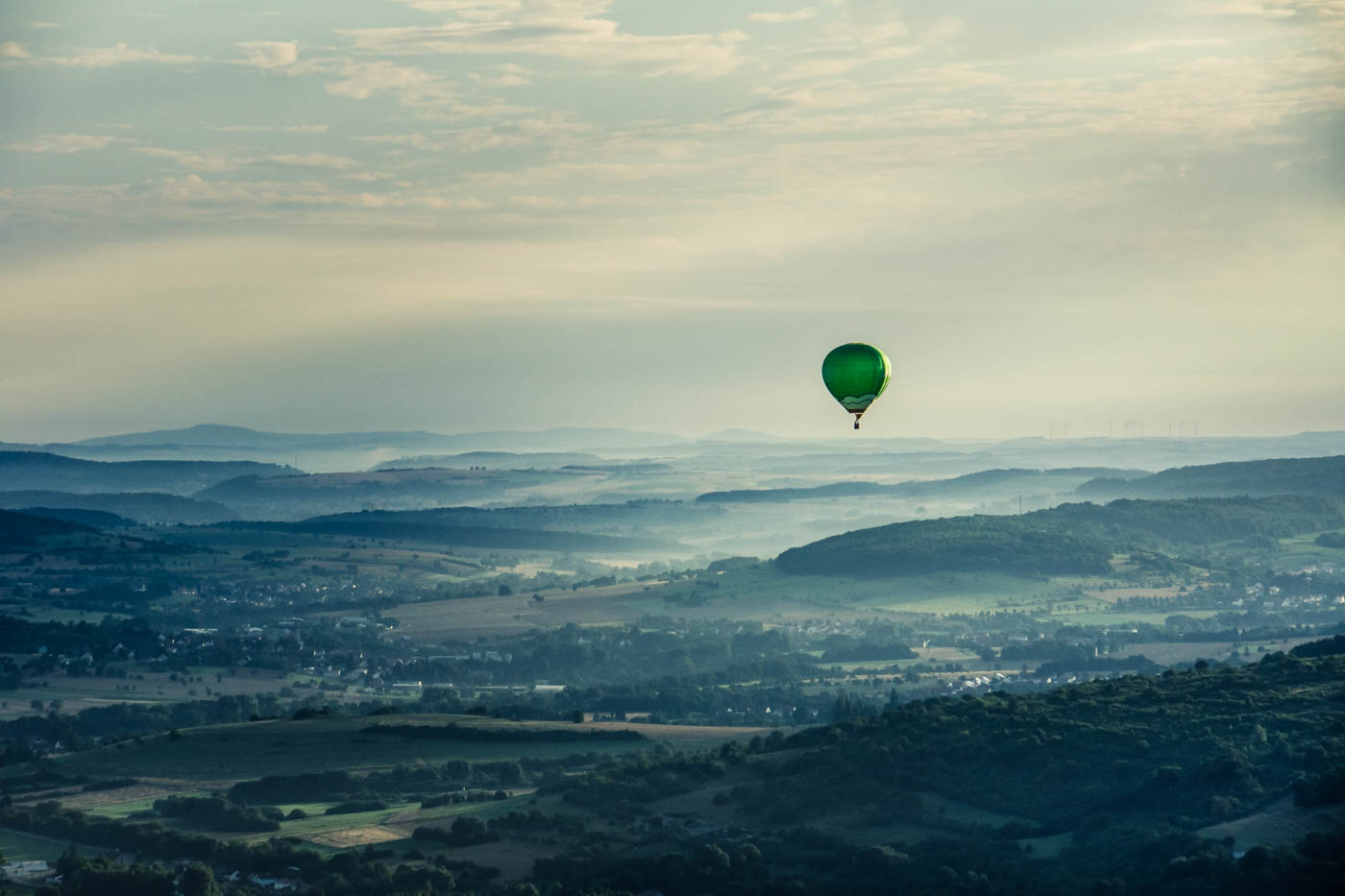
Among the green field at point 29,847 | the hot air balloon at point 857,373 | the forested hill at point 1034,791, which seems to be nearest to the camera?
the forested hill at point 1034,791

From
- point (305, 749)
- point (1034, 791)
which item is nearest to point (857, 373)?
point (1034, 791)

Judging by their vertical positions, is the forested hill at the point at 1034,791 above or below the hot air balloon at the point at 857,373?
below

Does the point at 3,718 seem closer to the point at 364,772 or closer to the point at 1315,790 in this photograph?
the point at 364,772

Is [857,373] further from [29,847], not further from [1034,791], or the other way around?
[29,847]

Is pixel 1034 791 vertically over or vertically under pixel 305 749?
over

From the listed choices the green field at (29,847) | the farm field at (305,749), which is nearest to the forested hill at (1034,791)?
the farm field at (305,749)

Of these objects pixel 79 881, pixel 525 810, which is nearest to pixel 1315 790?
pixel 525 810

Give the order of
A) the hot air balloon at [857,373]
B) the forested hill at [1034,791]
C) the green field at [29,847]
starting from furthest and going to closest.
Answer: the hot air balloon at [857,373], the green field at [29,847], the forested hill at [1034,791]

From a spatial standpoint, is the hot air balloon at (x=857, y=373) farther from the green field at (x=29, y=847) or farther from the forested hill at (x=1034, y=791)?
the green field at (x=29, y=847)
